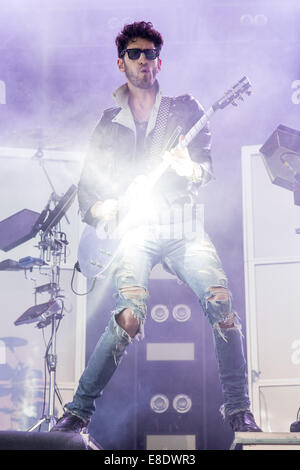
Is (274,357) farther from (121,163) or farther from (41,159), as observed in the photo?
(41,159)

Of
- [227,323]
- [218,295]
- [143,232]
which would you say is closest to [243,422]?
[227,323]

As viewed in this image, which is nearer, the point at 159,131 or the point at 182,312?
the point at 159,131

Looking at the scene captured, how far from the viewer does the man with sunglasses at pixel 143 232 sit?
2979 mm

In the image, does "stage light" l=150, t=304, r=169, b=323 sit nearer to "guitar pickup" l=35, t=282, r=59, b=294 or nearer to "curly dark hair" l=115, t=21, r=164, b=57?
"guitar pickup" l=35, t=282, r=59, b=294

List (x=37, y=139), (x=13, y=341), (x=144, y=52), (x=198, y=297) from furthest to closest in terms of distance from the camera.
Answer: (x=37, y=139), (x=13, y=341), (x=144, y=52), (x=198, y=297)

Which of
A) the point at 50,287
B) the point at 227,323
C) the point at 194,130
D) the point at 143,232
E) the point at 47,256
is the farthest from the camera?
the point at 47,256

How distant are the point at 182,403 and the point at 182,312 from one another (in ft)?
2.31

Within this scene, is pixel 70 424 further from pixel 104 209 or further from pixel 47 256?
pixel 47 256

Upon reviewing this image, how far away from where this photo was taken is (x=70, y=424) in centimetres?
285

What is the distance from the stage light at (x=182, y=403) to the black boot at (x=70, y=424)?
1.71m

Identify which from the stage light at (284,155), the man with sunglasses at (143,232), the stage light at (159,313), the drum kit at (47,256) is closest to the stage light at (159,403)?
the stage light at (159,313)

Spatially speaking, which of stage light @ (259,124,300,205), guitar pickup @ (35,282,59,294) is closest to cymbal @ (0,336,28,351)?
guitar pickup @ (35,282,59,294)
